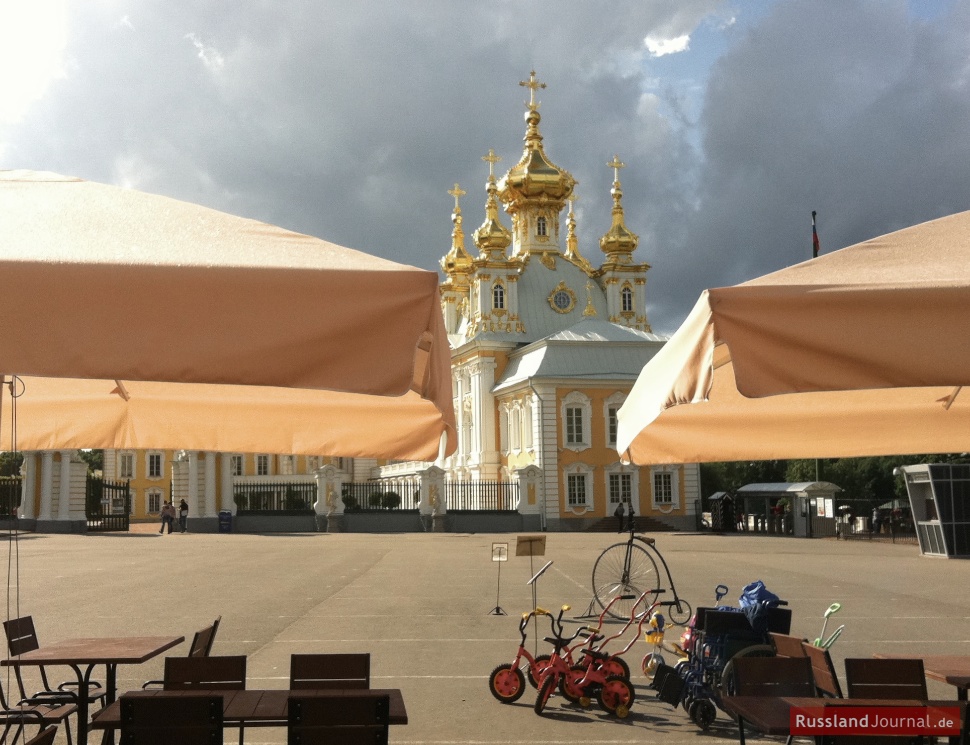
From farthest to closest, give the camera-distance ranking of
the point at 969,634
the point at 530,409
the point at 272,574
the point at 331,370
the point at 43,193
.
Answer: the point at 530,409, the point at 272,574, the point at 969,634, the point at 43,193, the point at 331,370

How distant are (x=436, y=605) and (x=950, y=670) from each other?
1063 cm

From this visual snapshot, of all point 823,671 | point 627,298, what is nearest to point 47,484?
point 627,298

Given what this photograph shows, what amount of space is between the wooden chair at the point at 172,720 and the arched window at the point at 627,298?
62126mm

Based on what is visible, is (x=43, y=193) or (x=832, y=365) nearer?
(x=832, y=365)

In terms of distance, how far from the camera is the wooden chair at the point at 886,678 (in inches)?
246

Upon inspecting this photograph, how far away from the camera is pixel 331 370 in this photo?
13.6 ft

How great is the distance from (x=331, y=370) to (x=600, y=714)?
18.0 ft

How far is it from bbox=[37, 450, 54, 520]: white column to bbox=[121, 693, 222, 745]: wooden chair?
45.0 m

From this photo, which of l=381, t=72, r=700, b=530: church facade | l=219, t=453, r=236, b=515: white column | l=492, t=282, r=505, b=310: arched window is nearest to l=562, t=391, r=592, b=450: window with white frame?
l=381, t=72, r=700, b=530: church facade

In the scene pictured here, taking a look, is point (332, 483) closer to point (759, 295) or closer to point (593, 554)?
point (593, 554)

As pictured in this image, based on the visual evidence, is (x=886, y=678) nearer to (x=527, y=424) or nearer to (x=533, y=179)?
(x=527, y=424)

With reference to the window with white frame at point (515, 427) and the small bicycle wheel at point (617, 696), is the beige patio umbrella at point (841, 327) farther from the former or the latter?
the window with white frame at point (515, 427)

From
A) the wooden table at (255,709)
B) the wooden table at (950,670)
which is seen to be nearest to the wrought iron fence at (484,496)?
the wooden table at (950,670)

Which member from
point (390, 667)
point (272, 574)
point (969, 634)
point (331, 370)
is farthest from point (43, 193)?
point (272, 574)
